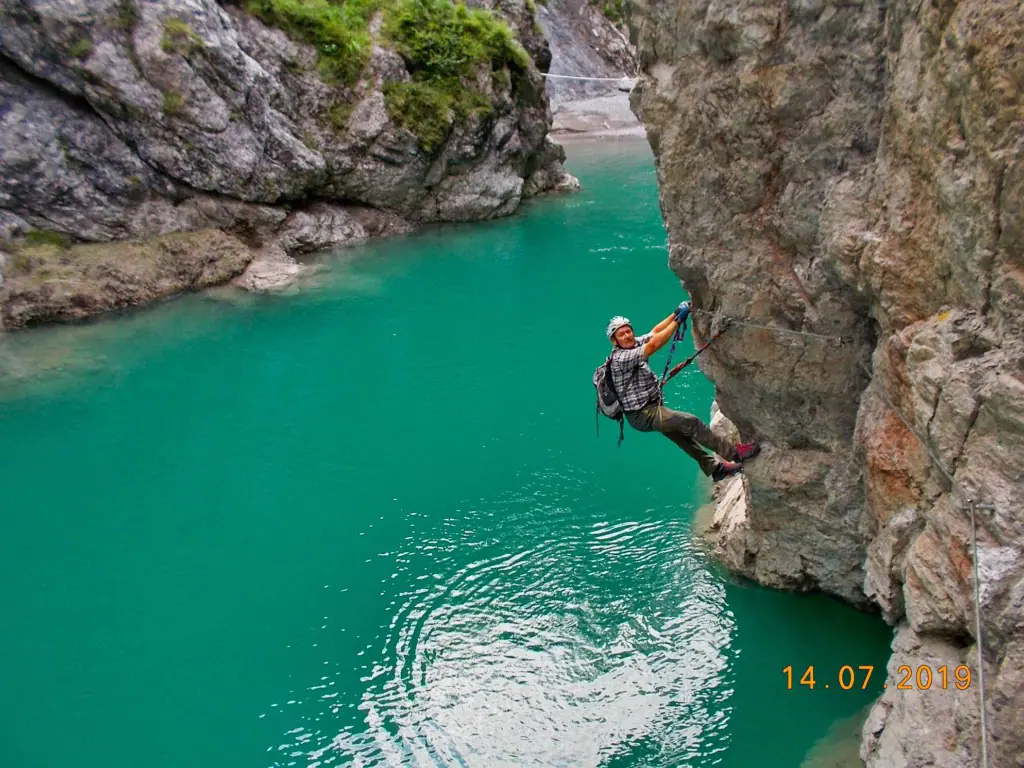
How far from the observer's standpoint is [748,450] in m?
8.05

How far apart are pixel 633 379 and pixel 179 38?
19.0 m

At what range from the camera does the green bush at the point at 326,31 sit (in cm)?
2462

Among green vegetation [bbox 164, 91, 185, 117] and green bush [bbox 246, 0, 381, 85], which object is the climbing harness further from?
green bush [bbox 246, 0, 381, 85]

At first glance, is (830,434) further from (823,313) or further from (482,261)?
(482,261)

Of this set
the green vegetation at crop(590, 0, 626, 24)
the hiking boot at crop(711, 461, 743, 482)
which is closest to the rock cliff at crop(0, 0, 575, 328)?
the hiking boot at crop(711, 461, 743, 482)

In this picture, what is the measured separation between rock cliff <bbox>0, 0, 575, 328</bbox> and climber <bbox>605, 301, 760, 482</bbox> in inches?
628

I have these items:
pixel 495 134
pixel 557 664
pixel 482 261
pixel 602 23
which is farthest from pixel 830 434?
pixel 602 23

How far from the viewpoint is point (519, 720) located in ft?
25.2

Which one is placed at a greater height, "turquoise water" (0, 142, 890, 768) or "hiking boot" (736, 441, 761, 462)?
"hiking boot" (736, 441, 761, 462)

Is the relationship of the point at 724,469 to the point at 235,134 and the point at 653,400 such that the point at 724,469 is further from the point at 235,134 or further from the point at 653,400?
the point at 235,134

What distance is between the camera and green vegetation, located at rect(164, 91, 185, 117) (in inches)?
847

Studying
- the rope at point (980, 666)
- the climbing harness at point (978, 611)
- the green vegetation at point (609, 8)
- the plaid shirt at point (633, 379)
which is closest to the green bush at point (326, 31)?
the plaid shirt at point (633, 379)

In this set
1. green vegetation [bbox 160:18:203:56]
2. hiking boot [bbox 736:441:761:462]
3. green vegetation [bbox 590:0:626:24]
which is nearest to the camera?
hiking boot [bbox 736:441:761:462]

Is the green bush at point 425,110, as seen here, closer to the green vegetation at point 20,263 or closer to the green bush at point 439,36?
the green bush at point 439,36
